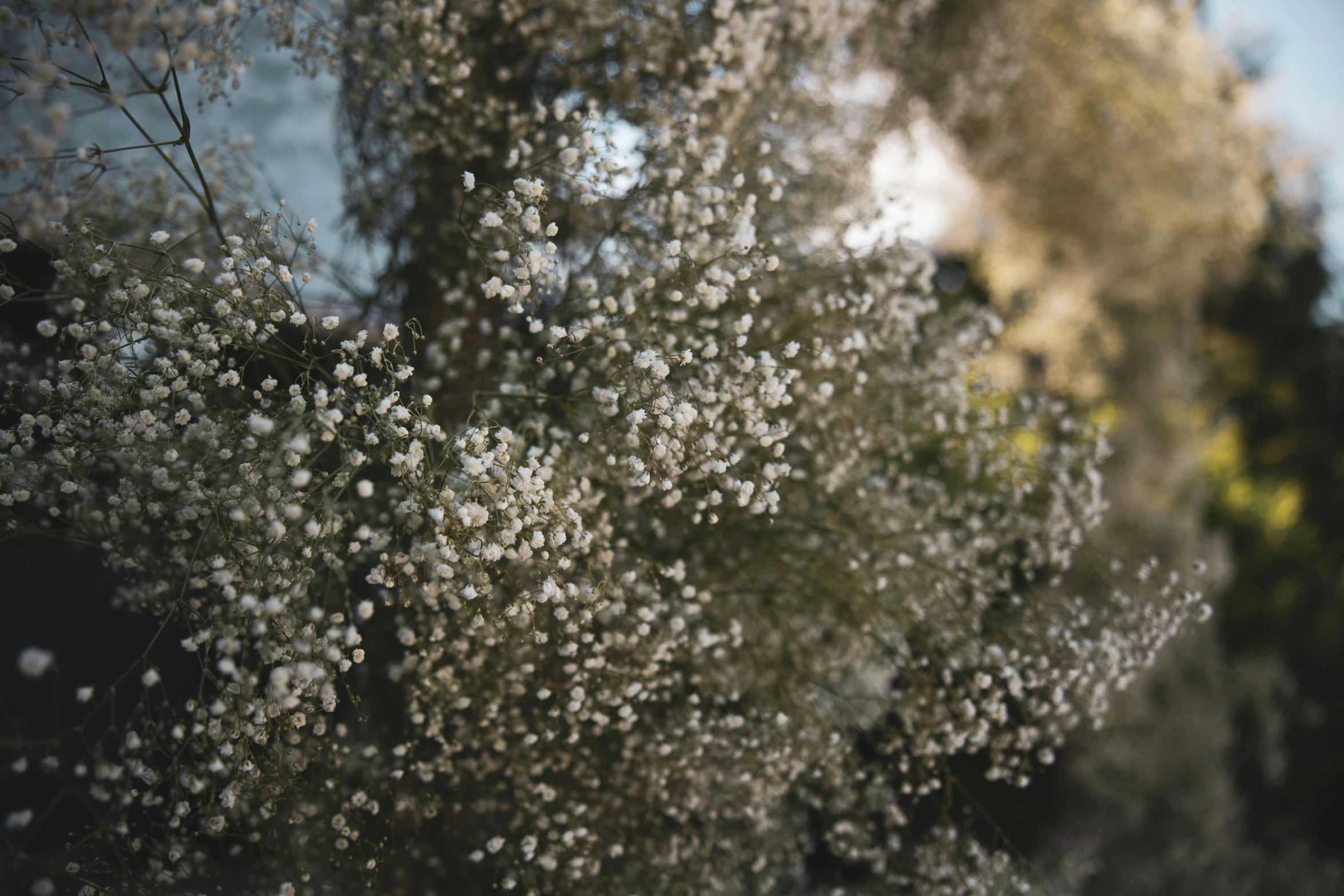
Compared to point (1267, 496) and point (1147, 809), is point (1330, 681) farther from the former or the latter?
point (1147, 809)

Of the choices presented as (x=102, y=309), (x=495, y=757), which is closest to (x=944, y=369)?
(x=495, y=757)

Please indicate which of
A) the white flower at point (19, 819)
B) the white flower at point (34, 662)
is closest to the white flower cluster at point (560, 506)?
the white flower at point (19, 819)

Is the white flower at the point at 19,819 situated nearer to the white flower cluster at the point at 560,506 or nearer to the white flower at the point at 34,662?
the white flower cluster at the point at 560,506

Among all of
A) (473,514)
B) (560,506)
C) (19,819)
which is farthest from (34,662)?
(560,506)

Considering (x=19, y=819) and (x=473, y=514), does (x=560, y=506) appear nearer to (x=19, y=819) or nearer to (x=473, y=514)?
(x=473, y=514)

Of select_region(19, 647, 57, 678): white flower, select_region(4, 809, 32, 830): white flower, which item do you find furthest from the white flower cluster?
select_region(19, 647, 57, 678): white flower

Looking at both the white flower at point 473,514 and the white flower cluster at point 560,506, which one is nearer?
the white flower at point 473,514

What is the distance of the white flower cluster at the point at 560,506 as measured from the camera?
4.72 ft

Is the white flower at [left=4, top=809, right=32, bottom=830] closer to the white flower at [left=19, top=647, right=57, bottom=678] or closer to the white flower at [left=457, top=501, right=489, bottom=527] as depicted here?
the white flower at [left=19, top=647, right=57, bottom=678]

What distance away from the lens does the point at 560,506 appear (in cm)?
150

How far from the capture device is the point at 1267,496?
447 inches

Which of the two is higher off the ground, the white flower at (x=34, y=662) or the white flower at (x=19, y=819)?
the white flower at (x=34, y=662)

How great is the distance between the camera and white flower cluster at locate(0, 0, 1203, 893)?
1439 mm

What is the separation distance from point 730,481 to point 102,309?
58.3 inches
